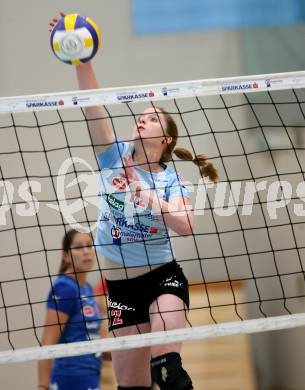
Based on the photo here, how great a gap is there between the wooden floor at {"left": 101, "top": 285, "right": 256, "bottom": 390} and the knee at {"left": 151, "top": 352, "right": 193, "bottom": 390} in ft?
9.69

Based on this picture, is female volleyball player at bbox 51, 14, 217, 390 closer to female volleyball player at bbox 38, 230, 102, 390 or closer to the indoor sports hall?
female volleyball player at bbox 38, 230, 102, 390

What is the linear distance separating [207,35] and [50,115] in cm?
169

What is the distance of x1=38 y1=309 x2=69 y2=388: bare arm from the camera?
5.12 meters

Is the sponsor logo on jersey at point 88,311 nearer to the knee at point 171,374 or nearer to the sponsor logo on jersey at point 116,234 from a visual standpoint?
the sponsor logo on jersey at point 116,234

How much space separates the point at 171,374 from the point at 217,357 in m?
3.15

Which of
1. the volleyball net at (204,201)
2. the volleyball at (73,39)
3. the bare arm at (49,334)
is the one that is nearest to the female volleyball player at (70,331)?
the bare arm at (49,334)

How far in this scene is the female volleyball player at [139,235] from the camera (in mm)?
3756

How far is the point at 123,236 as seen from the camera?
12.6 ft

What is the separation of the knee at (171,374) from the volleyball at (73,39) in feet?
4.91

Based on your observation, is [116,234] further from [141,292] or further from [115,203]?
[141,292]

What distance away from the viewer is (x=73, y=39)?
371cm

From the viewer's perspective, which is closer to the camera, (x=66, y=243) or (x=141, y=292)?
(x=141, y=292)

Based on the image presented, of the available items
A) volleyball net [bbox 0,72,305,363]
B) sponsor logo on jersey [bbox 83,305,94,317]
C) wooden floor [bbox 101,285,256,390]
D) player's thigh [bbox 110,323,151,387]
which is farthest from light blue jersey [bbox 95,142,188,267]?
wooden floor [bbox 101,285,256,390]

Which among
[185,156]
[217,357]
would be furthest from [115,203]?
[217,357]
